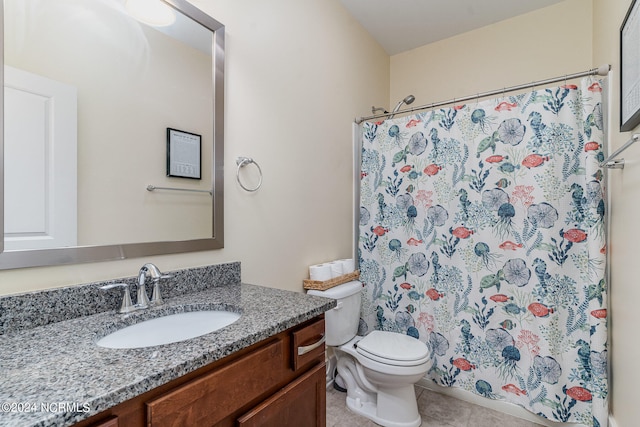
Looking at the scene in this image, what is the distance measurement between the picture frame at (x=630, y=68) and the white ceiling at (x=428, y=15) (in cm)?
120

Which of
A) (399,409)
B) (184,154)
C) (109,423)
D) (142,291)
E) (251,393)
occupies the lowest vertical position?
(399,409)

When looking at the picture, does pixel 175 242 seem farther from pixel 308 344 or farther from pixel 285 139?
pixel 285 139

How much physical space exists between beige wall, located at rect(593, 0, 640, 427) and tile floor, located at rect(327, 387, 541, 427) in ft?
1.77

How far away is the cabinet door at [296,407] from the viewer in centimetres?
88

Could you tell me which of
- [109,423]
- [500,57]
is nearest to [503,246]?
[500,57]

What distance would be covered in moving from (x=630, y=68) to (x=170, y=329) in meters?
1.94

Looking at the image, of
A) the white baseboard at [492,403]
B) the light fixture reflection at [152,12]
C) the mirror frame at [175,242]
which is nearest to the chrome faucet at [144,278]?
the mirror frame at [175,242]

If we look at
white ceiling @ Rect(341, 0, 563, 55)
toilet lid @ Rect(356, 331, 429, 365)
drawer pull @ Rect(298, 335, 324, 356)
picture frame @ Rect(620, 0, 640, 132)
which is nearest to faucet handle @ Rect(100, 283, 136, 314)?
drawer pull @ Rect(298, 335, 324, 356)

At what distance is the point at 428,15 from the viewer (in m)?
2.38

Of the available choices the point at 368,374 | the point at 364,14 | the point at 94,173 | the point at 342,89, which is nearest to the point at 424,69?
the point at 364,14

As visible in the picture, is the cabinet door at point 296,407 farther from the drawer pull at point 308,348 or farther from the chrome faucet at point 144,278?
the chrome faucet at point 144,278

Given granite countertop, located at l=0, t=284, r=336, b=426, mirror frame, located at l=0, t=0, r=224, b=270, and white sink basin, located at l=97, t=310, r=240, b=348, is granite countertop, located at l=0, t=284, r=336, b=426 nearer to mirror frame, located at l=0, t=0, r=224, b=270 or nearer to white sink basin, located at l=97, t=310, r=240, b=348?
white sink basin, located at l=97, t=310, r=240, b=348

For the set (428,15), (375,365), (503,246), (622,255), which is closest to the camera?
(622,255)

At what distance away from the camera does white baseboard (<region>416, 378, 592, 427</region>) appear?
178cm
